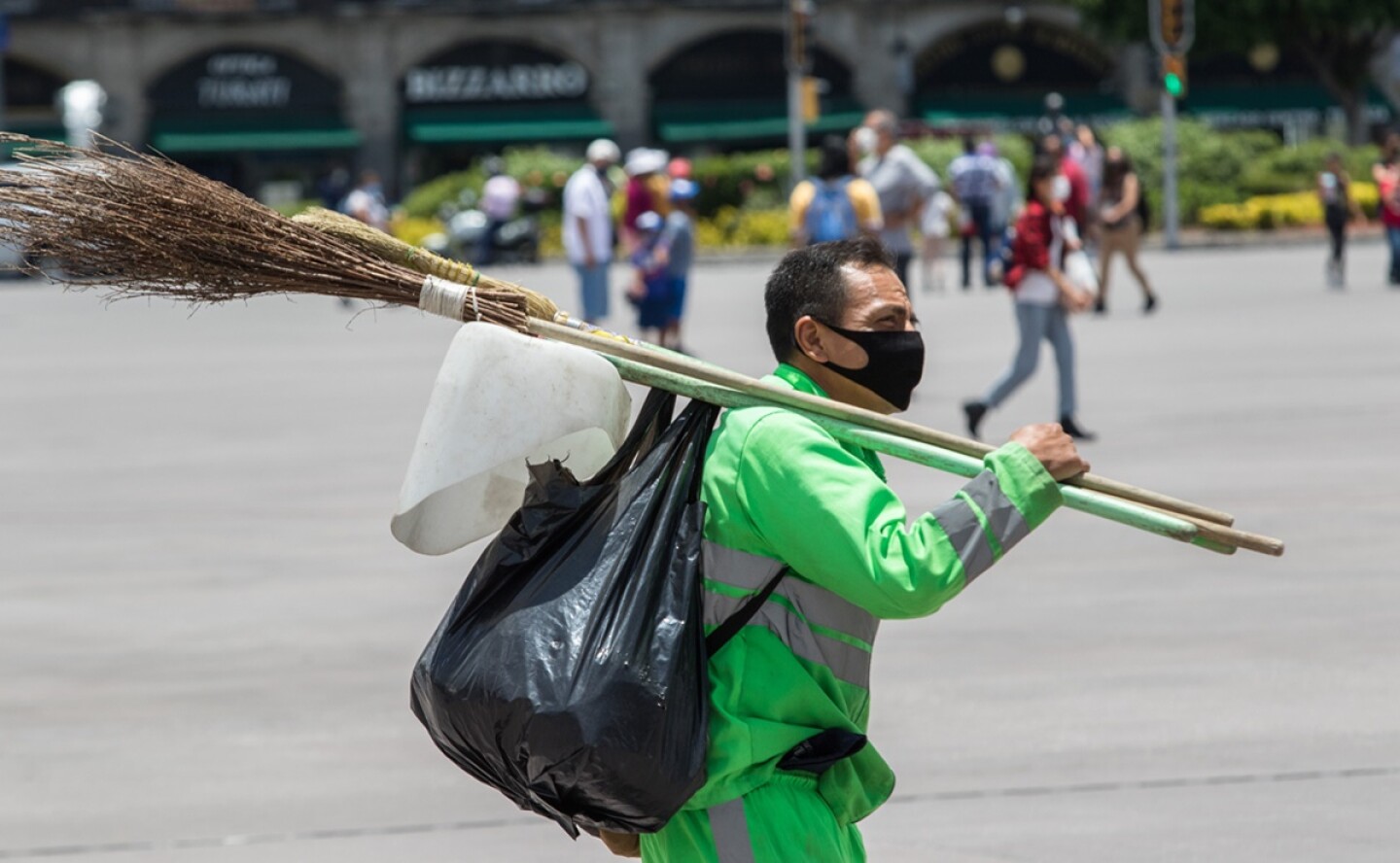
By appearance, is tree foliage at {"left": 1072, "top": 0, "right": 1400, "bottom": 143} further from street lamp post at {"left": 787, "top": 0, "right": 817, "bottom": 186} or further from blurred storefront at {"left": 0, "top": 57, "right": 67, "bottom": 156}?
blurred storefront at {"left": 0, "top": 57, "right": 67, "bottom": 156}

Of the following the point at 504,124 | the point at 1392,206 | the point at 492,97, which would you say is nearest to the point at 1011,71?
the point at 504,124

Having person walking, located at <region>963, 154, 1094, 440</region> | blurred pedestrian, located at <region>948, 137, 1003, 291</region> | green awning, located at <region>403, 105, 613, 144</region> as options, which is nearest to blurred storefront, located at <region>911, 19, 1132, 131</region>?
green awning, located at <region>403, 105, 613, 144</region>

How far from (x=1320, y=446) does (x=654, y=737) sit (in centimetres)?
884

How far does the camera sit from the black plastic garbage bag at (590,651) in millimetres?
3123

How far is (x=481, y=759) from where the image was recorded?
3.32 metres

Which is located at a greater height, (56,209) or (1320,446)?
(56,209)

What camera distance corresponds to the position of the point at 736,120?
52.2 metres

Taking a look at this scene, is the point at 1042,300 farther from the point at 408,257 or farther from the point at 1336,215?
the point at 1336,215

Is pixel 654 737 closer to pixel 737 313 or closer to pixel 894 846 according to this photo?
pixel 894 846

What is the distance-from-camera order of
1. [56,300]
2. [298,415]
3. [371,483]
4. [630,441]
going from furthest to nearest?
[56,300]
[298,415]
[371,483]
[630,441]

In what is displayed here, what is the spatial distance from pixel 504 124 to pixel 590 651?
164ft

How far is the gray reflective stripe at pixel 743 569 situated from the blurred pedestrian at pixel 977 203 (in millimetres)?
22939

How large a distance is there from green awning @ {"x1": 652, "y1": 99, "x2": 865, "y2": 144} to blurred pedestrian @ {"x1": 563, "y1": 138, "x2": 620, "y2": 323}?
32.7m

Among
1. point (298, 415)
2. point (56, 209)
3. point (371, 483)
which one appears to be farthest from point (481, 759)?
point (298, 415)
